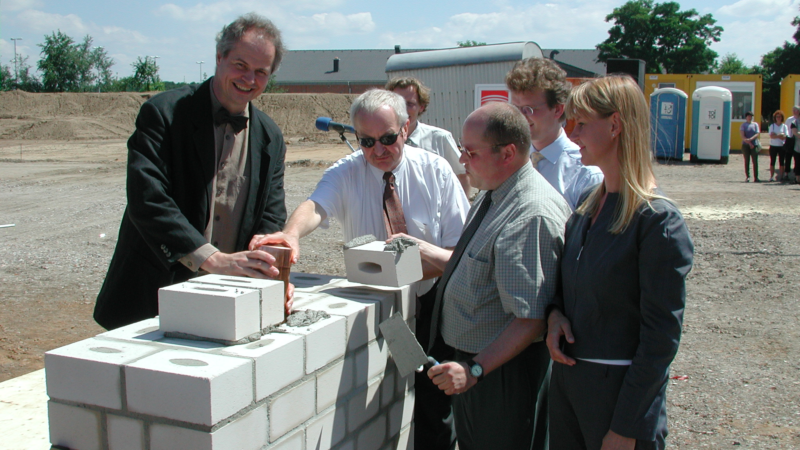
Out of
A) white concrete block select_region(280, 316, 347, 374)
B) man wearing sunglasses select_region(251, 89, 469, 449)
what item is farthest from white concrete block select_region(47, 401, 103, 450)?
man wearing sunglasses select_region(251, 89, 469, 449)

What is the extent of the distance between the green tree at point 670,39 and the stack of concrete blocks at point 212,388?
5695 centimetres

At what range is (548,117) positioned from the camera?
10.0ft

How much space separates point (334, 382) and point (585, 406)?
80cm

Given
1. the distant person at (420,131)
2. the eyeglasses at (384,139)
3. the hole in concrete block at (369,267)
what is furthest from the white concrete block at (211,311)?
the distant person at (420,131)

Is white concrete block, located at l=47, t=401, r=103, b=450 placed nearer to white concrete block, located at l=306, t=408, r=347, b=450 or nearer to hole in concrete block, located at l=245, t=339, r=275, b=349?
hole in concrete block, located at l=245, t=339, r=275, b=349

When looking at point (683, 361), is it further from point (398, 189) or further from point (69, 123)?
point (69, 123)

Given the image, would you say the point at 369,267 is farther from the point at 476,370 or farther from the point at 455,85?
the point at 455,85

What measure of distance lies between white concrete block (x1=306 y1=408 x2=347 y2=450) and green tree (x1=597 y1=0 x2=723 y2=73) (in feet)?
187

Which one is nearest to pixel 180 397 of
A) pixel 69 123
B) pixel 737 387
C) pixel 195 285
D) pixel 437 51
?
pixel 195 285

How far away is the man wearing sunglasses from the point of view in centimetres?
263

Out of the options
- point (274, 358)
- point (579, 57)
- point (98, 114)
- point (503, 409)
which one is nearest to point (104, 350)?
point (274, 358)

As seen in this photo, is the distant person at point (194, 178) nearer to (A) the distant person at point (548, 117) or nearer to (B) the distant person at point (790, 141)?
(A) the distant person at point (548, 117)

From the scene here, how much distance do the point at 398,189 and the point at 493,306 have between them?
82 centimetres

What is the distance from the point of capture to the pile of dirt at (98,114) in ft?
105
